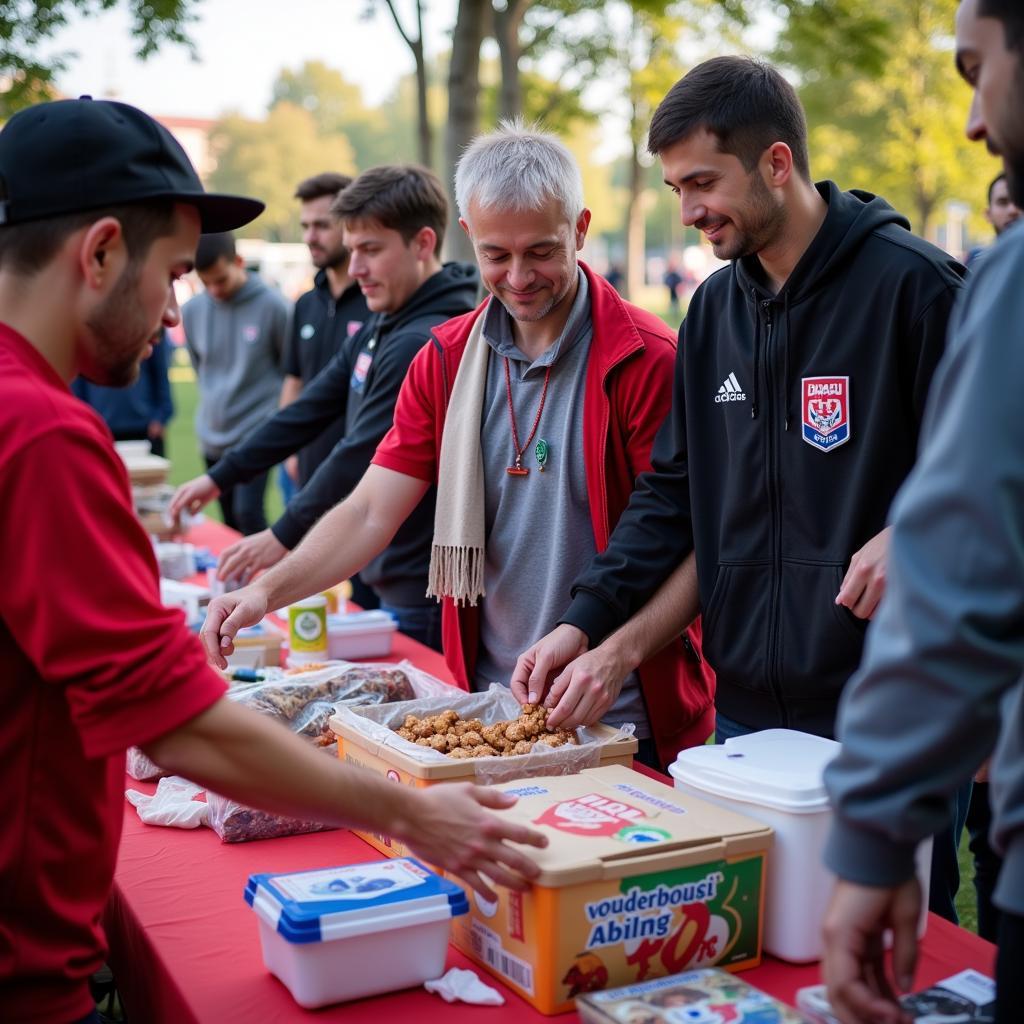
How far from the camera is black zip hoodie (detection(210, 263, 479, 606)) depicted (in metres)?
3.54

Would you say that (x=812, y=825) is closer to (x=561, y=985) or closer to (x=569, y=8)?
(x=561, y=985)

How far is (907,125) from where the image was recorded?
2008 centimetres

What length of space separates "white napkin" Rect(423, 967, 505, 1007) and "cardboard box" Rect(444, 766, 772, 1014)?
0.10 feet

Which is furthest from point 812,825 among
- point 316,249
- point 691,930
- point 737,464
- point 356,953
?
point 316,249

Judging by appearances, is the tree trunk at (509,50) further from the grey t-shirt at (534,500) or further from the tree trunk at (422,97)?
the grey t-shirt at (534,500)

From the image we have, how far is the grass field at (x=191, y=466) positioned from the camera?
373cm

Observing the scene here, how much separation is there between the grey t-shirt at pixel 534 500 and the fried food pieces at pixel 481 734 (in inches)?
20.4

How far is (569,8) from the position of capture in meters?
11.7

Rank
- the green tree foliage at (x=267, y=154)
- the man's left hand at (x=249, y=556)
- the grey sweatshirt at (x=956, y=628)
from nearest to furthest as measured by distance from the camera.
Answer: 1. the grey sweatshirt at (x=956, y=628)
2. the man's left hand at (x=249, y=556)
3. the green tree foliage at (x=267, y=154)

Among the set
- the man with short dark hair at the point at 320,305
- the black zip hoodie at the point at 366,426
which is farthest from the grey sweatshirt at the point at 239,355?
the black zip hoodie at the point at 366,426

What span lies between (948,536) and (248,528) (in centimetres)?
591

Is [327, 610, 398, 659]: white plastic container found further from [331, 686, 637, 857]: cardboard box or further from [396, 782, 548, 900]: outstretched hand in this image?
[396, 782, 548, 900]: outstretched hand

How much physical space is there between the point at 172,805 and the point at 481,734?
23.3 inches

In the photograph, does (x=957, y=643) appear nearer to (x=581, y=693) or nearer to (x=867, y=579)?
(x=867, y=579)
